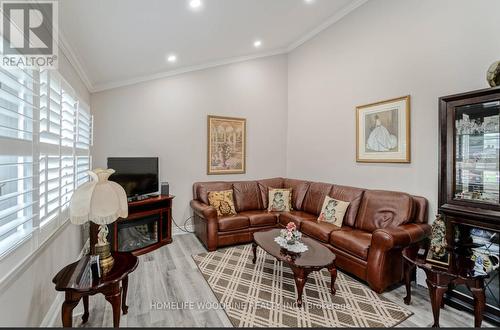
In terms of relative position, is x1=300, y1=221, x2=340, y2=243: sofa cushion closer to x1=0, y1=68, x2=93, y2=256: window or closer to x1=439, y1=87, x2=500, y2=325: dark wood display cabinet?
x1=439, y1=87, x2=500, y2=325: dark wood display cabinet

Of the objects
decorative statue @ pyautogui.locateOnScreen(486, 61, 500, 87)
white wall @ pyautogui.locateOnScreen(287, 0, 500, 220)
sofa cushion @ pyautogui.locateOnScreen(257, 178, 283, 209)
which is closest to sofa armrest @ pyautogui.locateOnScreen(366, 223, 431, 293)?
white wall @ pyautogui.locateOnScreen(287, 0, 500, 220)

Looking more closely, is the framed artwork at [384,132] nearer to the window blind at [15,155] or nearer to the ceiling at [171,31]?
the ceiling at [171,31]

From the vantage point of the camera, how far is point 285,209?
4.25m

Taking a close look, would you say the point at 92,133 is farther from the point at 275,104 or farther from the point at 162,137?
the point at 275,104

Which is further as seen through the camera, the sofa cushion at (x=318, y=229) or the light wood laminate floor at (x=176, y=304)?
the sofa cushion at (x=318, y=229)

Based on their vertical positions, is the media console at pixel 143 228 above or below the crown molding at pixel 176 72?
below

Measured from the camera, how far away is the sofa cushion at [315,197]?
12.9ft

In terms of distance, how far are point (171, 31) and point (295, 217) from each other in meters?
3.14

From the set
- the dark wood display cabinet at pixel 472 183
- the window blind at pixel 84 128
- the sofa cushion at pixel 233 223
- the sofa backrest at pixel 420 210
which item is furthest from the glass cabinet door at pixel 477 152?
the window blind at pixel 84 128

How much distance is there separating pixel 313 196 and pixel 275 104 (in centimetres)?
226

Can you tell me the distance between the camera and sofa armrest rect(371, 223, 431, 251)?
93.7 inches

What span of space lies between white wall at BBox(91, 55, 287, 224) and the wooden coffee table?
2252 mm

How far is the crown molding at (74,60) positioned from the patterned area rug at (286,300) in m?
2.88

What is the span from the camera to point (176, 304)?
2.26 m
